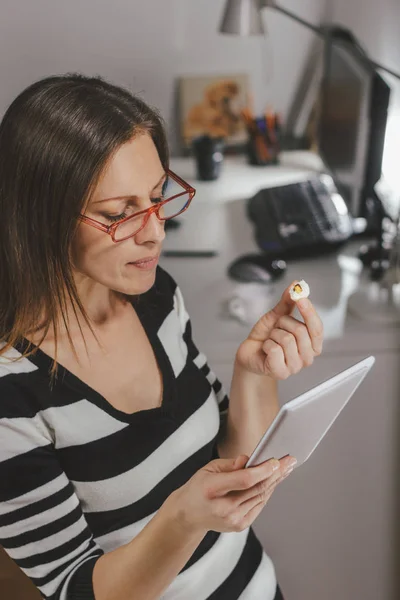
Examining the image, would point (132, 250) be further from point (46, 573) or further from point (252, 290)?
point (252, 290)

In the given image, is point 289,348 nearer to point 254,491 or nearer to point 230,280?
point 254,491

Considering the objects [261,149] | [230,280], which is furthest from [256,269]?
[261,149]

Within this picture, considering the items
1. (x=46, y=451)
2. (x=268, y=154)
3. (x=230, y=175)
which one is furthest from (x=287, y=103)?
(x=46, y=451)

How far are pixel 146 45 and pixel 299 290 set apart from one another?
1419mm

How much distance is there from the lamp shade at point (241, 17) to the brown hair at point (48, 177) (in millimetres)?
938

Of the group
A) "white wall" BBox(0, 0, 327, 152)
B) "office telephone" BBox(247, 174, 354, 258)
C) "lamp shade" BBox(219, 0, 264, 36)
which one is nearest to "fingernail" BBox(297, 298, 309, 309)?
"office telephone" BBox(247, 174, 354, 258)

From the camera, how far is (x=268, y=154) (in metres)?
2.03

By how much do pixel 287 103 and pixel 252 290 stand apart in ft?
3.27

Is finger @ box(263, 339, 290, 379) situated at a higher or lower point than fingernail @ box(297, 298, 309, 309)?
lower

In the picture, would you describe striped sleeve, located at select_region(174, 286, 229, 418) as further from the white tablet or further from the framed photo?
the framed photo

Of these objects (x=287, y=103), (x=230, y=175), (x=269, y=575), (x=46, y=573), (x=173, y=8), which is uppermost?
(x=173, y=8)

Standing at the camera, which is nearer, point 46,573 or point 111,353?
point 46,573

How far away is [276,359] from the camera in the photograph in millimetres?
786

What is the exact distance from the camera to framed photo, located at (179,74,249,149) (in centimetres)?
204
